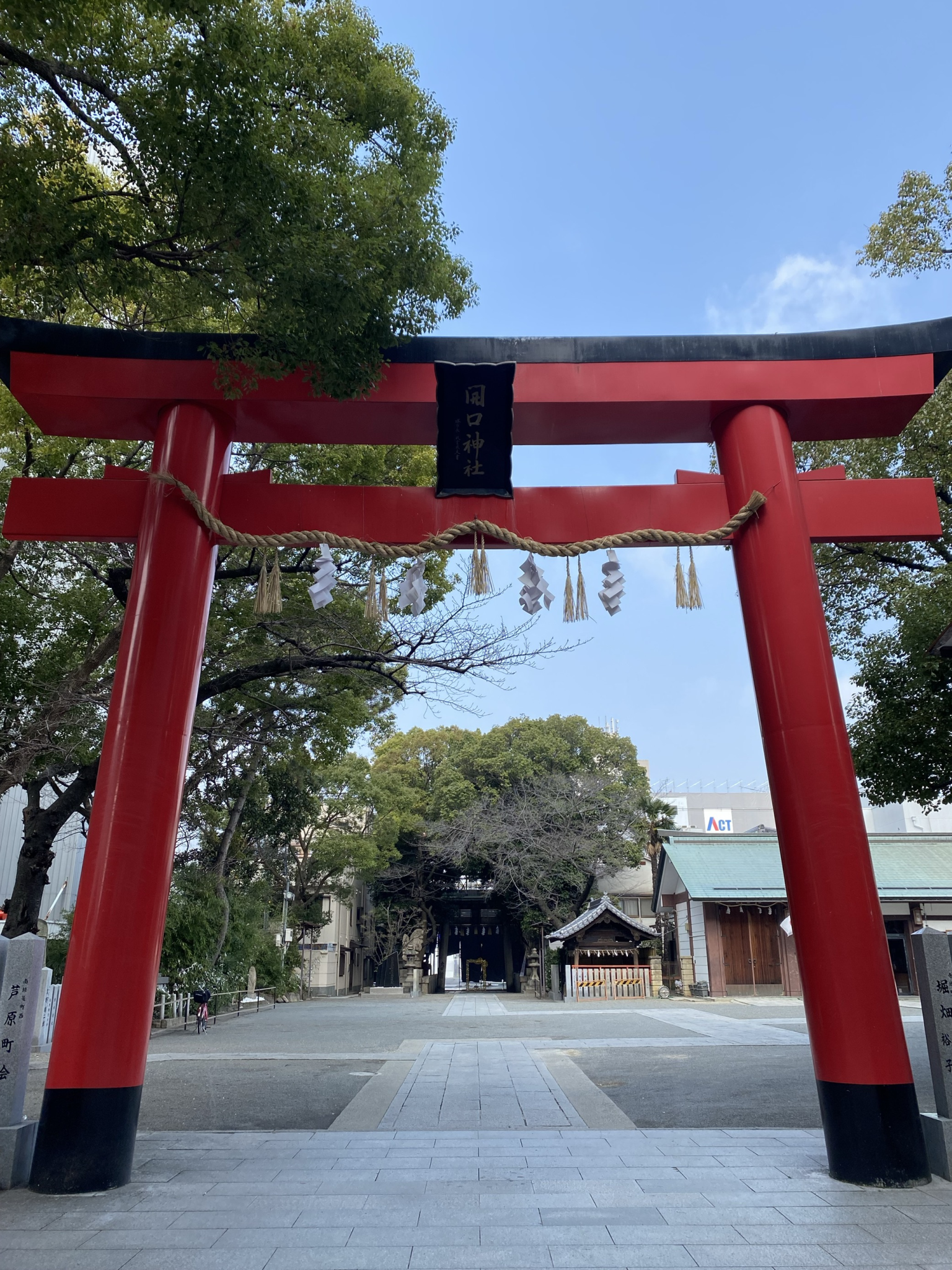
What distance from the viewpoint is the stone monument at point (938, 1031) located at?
4.62 m

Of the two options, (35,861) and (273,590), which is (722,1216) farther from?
(35,861)

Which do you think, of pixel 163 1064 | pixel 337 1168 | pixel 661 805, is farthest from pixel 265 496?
pixel 661 805

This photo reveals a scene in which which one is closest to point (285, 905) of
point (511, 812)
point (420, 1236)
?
point (511, 812)

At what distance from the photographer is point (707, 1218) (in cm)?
392

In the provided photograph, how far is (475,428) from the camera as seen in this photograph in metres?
5.81

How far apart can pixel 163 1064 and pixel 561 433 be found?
920 cm

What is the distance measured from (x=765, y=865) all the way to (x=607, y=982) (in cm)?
569

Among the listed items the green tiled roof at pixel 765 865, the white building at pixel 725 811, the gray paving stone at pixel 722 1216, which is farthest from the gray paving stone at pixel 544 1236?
the white building at pixel 725 811

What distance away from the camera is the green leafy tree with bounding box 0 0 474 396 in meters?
4.80

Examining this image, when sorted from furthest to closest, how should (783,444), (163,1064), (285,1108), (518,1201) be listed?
1. (163,1064)
2. (285,1108)
3. (783,444)
4. (518,1201)

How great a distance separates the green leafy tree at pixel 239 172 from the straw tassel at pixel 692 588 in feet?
7.93

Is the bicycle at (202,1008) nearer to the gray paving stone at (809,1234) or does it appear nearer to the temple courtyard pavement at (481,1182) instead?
the temple courtyard pavement at (481,1182)

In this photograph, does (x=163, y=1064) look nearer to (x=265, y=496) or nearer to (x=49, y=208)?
(x=265, y=496)

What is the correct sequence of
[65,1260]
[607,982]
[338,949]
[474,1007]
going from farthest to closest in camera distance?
[338,949] < [607,982] < [474,1007] < [65,1260]
